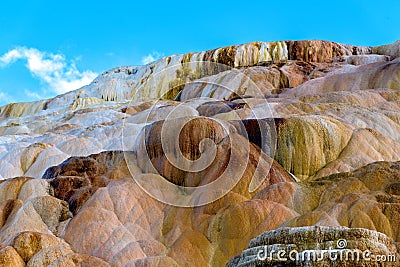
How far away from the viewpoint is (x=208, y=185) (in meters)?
10.4

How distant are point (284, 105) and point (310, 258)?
35.8ft

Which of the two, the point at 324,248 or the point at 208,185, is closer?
the point at 324,248

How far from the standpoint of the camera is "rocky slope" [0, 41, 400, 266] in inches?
321

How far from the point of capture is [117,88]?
112ft

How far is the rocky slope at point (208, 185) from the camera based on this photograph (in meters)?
8.15

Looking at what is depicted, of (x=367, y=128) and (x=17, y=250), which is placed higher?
(x=367, y=128)

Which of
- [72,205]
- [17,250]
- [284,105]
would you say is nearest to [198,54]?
[284,105]

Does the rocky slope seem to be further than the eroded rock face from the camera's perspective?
Yes

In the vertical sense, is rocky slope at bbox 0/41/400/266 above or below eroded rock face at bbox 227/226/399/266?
above

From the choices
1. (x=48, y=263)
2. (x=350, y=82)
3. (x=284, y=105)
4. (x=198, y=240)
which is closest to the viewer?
(x=48, y=263)

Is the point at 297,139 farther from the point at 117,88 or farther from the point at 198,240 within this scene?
the point at 117,88

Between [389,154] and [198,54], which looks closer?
[389,154]

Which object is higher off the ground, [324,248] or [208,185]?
[208,185]

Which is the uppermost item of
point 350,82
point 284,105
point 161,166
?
point 350,82
